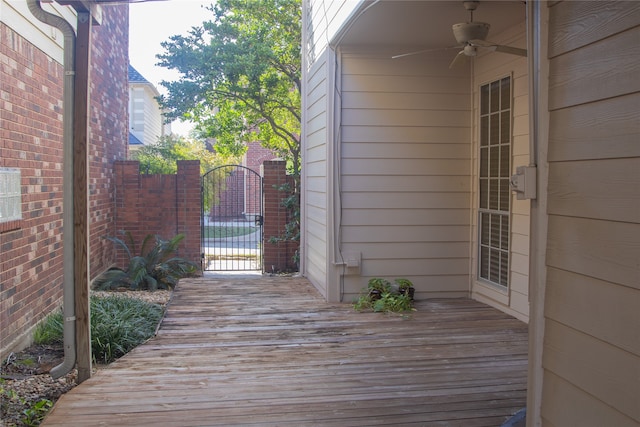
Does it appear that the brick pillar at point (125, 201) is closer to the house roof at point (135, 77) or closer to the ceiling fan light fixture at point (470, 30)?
the ceiling fan light fixture at point (470, 30)

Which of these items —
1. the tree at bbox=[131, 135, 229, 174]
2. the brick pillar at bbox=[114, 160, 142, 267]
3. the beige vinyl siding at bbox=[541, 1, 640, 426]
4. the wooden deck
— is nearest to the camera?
the beige vinyl siding at bbox=[541, 1, 640, 426]

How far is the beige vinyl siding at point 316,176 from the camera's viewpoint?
6664 millimetres

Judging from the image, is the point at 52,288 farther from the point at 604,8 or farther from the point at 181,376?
the point at 604,8

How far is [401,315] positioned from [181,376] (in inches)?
96.8

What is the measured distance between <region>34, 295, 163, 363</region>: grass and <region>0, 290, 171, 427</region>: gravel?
0.20m

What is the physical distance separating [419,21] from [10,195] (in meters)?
3.70

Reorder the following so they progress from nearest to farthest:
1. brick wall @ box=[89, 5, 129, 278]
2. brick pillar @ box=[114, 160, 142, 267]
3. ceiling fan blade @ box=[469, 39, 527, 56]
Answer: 1. ceiling fan blade @ box=[469, 39, 527, 56]
2. brick wall @ box=[89, 5, 129, 278]
3. brick pillar @ box=[114, 160, 142, 267]

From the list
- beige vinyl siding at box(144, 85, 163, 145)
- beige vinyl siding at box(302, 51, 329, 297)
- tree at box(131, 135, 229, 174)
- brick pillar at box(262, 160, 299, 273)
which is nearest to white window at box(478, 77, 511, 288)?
beige vinyl siding at box(302, 51, 329, 297)

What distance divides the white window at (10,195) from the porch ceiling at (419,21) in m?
3.07

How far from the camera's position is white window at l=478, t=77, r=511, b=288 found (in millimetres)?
5691

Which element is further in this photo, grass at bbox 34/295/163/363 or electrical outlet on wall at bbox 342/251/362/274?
electrical outlet on wall at bbox 342/251/362/274

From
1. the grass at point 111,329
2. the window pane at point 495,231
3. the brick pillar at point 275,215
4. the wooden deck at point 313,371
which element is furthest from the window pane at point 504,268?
the brick pillar at point 275,215

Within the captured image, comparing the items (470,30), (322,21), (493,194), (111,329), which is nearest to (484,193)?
(493,194)

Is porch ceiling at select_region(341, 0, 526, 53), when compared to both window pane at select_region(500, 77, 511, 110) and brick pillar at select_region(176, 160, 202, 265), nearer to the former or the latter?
window pane at select_region(500, 77, 511, 110)
